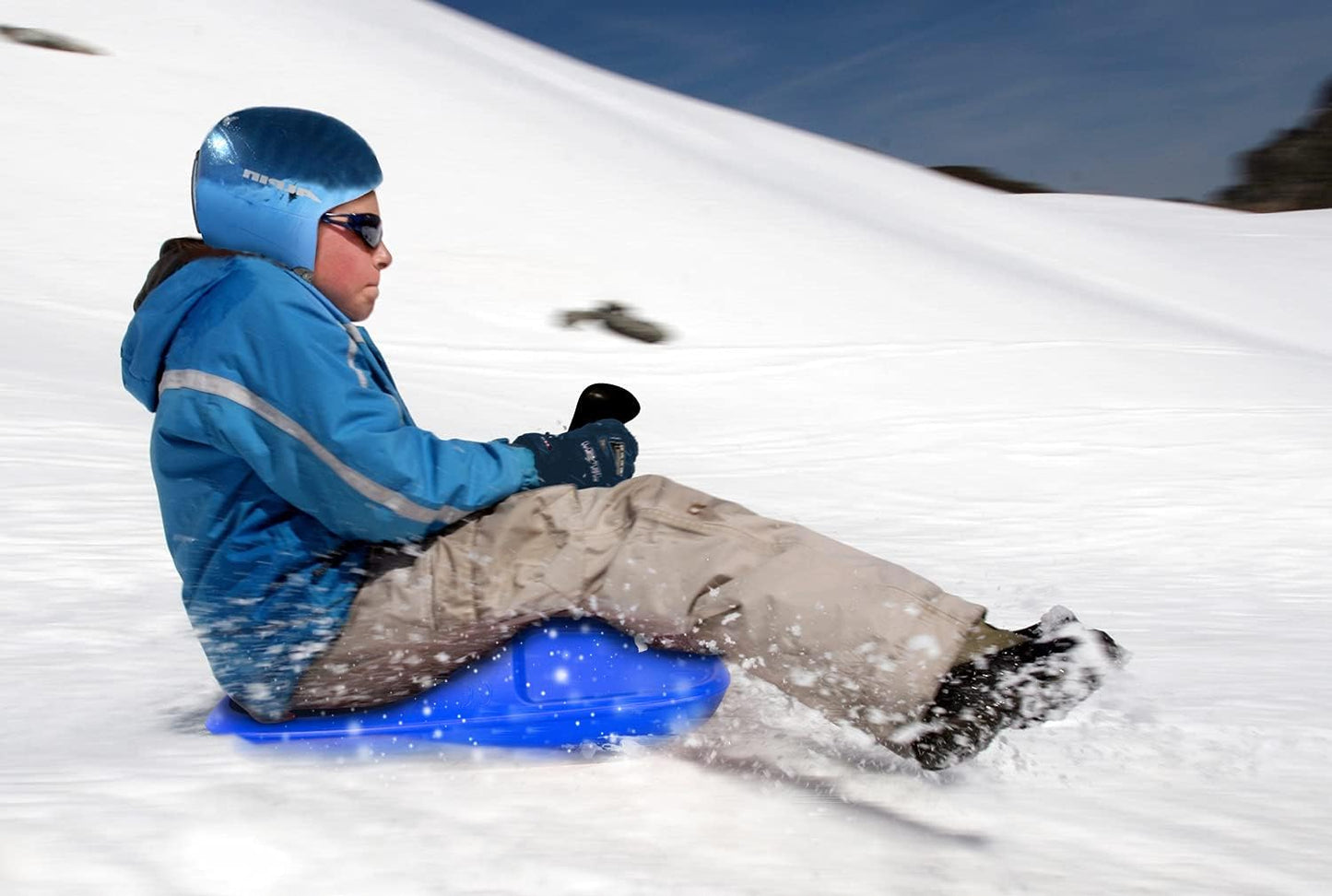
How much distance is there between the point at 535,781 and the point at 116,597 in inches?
75.7

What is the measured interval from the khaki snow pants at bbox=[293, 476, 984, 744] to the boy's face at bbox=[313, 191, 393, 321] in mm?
461

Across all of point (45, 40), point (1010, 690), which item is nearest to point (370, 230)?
point (1010, 690)

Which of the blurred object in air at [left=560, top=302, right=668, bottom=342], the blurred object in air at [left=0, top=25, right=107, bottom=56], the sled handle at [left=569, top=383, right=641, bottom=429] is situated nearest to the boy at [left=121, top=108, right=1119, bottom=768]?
the sled handle at [left=569, top=383, right=641, bottom=429]

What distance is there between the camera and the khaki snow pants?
174cm

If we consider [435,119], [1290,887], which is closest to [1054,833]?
[1290,887]

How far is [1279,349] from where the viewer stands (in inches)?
460

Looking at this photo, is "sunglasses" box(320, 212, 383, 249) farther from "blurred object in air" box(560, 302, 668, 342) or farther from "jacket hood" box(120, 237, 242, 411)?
"blurred object in air" box(560, 302, 668, 342)

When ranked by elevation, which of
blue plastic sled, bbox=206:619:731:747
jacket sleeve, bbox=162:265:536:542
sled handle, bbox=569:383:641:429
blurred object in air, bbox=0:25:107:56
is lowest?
blue plastic sled, bbox=206:619:731:747

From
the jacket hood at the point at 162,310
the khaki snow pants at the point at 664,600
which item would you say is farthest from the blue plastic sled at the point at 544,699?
the jacket hood at the point at 162,310

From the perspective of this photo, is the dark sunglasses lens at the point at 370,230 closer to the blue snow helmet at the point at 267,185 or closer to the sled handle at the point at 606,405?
the blue snow helmet at the point at 267,185

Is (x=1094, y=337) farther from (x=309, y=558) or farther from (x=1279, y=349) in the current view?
(x=309, y=558)

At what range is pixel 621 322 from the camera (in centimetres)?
1064

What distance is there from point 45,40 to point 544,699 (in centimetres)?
1540

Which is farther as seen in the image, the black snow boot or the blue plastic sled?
the blue plastic sled
